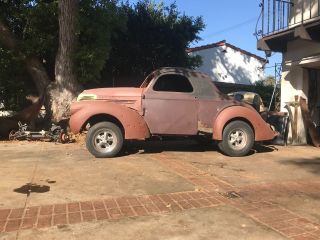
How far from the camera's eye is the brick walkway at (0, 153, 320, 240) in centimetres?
477

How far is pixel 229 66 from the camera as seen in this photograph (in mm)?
36125

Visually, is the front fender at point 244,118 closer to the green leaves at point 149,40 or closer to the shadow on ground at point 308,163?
the shadow on ground at point 308,163

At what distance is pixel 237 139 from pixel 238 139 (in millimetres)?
29

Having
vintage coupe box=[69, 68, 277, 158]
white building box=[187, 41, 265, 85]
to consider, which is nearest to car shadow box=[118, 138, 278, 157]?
vintage coupe box=[69, 68, 277, 158]

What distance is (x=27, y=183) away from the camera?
21.1 ft

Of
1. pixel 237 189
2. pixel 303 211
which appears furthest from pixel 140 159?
pixel 303 211

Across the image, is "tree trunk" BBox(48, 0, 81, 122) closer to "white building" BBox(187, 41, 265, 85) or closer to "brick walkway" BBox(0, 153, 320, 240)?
"brick walkway" BBox(0, 153, 320, 240)

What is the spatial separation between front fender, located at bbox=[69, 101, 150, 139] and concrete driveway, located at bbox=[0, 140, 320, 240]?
0.54 meters

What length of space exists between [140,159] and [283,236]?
15.0 ft

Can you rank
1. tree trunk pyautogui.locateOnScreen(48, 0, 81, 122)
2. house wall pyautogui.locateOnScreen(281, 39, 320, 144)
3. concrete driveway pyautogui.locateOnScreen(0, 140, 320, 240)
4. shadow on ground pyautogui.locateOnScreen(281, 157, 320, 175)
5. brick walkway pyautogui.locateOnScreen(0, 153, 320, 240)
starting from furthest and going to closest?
tree trunk pyautogui.locateOnScreen(48, 0, 81, 122) < house wall pyautogui.locateOnScreen(281, 39, 320, 144) < shadow on ground pyautogui.locateOnScreen(281, 157, 320, 175) < brick walkway pyautogui.locateOnScreen(0, 153, 320, 240) < concrete driveway pyautogui.locateOnScreen(0, 140, 320, 240)

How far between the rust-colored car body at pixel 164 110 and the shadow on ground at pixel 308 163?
37.4 inches

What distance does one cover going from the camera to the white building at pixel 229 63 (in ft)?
113

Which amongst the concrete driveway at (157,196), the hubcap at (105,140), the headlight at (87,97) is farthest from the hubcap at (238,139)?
the headlight at (87,97)

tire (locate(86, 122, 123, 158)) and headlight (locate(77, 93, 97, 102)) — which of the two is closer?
tire (locate(86, 122, 123, 158))
